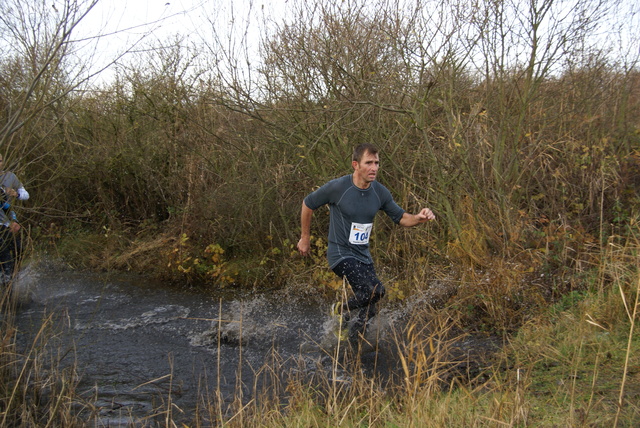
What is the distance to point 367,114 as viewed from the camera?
24.7 feet

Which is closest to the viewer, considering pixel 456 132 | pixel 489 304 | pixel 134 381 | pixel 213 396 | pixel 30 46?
pixel 30 46

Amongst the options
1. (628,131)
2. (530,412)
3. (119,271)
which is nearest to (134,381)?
(530,412)

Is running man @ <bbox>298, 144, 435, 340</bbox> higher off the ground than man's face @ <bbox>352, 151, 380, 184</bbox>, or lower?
lower

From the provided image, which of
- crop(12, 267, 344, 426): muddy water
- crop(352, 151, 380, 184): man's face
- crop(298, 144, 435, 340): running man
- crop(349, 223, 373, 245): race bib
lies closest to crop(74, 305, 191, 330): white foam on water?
crop(12, 267, 344, 426): muddy water

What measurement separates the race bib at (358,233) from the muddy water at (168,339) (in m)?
0.89

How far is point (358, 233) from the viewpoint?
196 inches

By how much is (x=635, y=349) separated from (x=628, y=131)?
459 cm

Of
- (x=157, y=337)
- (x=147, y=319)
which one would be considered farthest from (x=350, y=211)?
(x=147, y=319)

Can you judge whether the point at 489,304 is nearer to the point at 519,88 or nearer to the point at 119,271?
the point at 519,88

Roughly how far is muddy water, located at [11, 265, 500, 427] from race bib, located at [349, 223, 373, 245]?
2.91 feet

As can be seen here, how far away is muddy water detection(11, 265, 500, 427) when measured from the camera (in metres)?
4.30

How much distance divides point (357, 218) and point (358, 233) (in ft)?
0.45

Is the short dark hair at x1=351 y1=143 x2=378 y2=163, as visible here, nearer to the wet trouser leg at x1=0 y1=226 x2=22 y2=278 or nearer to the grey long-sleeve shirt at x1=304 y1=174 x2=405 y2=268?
the grey long-sleeve shirt at x1=304 y1=174 x2=405 y2=268

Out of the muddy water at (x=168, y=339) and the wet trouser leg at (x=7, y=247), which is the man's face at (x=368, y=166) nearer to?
the muddy water at (x=168, y=339)
